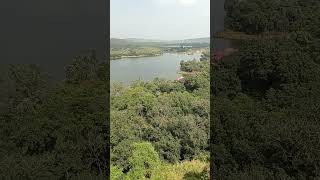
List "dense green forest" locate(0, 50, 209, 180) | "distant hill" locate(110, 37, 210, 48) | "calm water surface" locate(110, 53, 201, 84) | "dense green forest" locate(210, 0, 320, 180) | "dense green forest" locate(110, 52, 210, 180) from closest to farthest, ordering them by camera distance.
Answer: "dense green forest" locate(210, 0, 320, 180) < "dense green forest" locate(0, 50, 209, 180) < "dense green forest" locate(110, 52, 210, 180) < "distant hill" locate(110, 37, 210, 48) < "calm water surface" locate(110, 53, 201, 84)

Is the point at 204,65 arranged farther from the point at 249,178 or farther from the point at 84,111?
the point at 249,178

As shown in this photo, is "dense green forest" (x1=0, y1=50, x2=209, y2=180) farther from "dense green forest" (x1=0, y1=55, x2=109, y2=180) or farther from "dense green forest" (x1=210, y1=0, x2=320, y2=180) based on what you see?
"dense green forest" (x1=210, y1=0, x2=320, y2=180)

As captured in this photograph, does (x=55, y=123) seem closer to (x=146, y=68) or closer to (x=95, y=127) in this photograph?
(x=95, y=127)

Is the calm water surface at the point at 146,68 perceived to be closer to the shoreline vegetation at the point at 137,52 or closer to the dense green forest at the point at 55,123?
the shoreline vegetation at the point at 137,52

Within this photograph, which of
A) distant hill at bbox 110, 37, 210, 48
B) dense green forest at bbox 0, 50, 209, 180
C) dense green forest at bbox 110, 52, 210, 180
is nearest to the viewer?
dense green forest at bbox 0, 50, 209, 180

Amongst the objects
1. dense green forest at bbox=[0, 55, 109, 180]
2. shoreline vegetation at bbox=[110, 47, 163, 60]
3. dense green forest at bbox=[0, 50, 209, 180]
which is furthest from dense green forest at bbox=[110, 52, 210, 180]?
shoreline vegetation at bbox=[110, 47, 163, 60]

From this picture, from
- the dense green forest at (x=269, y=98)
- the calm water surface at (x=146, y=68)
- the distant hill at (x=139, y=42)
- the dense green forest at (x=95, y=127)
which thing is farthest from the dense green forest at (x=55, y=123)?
the dense green forest at (x=269, y=98)

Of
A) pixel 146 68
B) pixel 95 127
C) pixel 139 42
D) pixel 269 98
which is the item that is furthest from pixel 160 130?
pixel 269 98

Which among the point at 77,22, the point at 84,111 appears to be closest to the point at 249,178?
the point at 84,111
